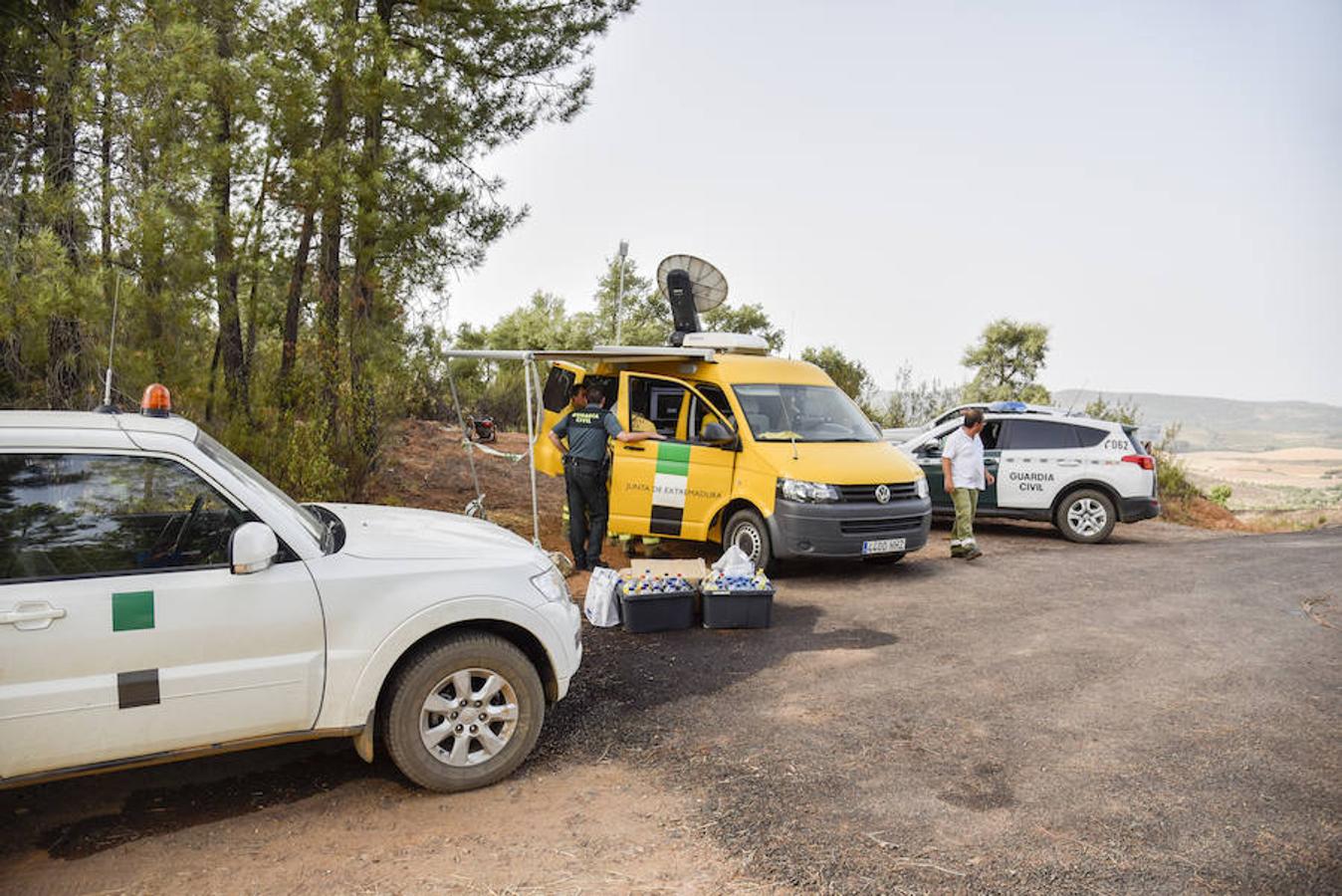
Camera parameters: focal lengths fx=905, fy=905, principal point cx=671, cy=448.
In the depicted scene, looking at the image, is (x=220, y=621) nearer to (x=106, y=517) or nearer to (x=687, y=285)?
(x=106, y=517)

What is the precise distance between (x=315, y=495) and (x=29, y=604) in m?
5.76

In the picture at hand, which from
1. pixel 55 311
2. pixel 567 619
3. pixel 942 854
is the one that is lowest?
pixel 942 854

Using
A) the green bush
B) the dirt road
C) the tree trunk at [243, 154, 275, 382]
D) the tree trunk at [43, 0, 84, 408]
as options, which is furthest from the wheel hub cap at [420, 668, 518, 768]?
the green bush

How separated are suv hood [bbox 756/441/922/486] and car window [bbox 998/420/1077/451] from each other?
11.6 feet

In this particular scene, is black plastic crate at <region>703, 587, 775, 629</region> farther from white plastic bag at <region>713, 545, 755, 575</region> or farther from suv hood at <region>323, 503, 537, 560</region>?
suv hood at <region>323, 503, 537, 560</region>

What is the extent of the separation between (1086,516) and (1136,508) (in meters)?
0.60

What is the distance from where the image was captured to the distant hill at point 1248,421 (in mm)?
69438

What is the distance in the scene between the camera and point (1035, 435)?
11945mm

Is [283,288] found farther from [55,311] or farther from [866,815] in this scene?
[866,815]

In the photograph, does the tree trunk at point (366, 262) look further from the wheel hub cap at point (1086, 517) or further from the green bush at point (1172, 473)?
the green bush at point (1172, 473)

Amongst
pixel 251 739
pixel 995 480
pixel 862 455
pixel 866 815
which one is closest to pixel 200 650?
pixel 251 739

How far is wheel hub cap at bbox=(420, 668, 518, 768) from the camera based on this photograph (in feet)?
13.4

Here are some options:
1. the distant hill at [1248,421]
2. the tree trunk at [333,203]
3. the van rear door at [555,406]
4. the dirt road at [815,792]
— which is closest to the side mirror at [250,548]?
the dirt road at [815,792]

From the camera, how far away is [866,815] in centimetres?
394
